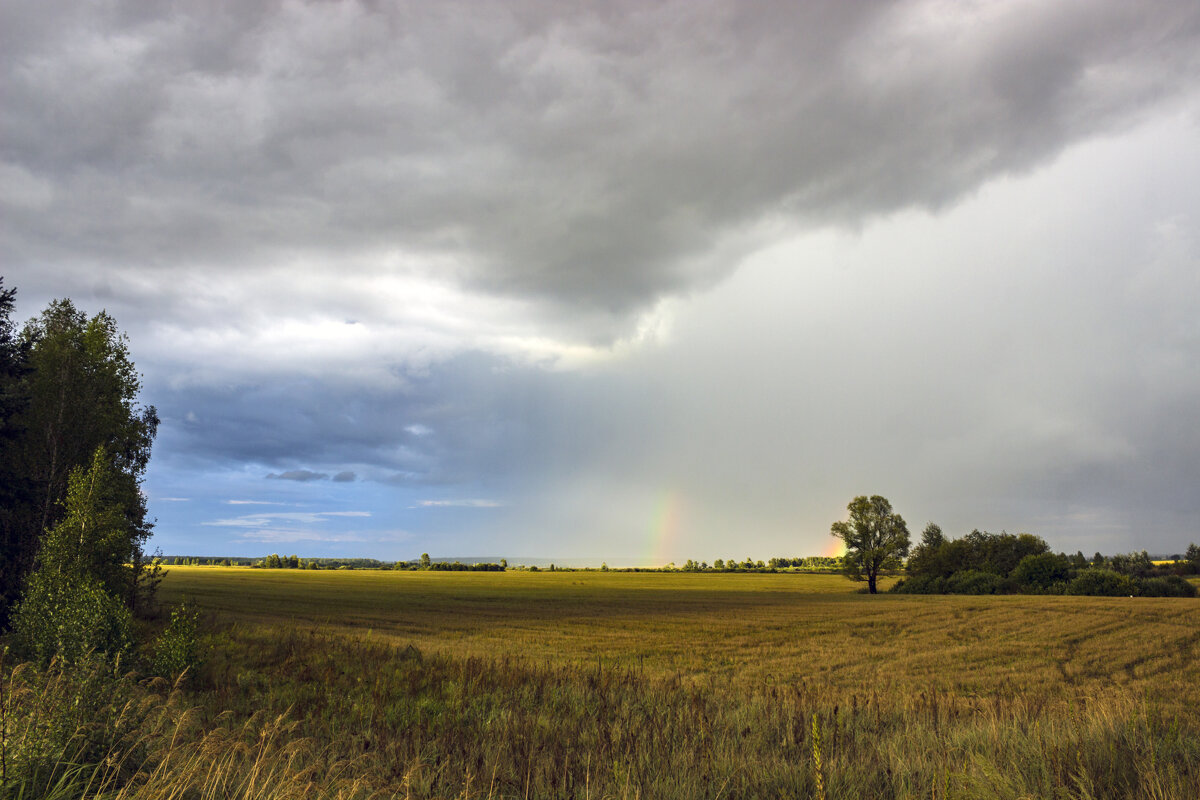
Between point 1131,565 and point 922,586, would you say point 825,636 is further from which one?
point 1131,565

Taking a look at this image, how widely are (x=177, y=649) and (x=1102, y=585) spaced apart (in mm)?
94773

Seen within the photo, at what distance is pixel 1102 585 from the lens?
2965 inches

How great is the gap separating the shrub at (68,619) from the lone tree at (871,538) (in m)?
96.6

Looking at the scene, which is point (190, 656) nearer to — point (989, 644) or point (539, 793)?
point (539, 793)

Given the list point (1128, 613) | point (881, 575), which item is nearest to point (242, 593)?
point (1128, 613)

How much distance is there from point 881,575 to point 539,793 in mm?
110312

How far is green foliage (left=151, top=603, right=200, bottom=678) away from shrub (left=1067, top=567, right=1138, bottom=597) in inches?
3635

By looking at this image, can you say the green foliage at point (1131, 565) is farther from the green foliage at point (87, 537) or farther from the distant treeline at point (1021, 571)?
the green foliage at point (87, 537)

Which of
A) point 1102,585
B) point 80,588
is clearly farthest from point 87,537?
point 1102,585

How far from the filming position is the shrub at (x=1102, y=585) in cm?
7375

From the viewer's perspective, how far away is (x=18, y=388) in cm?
3083

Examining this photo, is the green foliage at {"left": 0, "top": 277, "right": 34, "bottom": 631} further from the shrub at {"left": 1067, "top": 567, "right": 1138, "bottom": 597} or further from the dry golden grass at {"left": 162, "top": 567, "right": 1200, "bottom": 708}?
the shrub at {"left": 1067, "top": 567, "right": 1138, "bottom": 597}

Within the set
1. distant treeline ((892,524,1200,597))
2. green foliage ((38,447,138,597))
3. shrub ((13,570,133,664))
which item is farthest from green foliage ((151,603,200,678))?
distant treeline ((892,524,1200,597))

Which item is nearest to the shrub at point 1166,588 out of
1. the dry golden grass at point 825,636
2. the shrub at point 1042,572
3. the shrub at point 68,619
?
the shrub at point 1042,572
